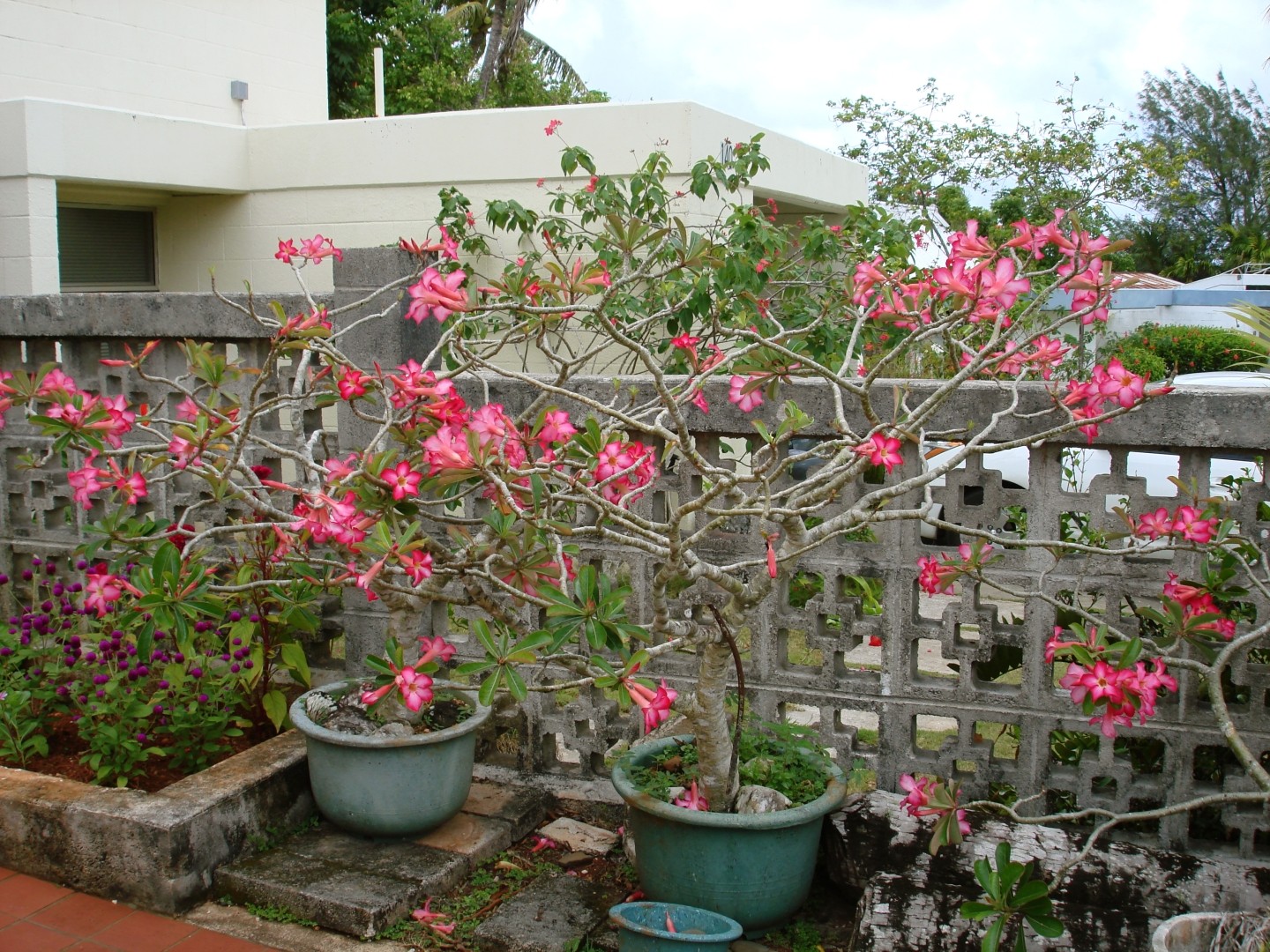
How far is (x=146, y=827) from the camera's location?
131 inches

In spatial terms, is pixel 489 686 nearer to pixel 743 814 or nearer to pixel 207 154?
pixel 743 814

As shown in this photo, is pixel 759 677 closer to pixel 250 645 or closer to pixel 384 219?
pixel 250 645

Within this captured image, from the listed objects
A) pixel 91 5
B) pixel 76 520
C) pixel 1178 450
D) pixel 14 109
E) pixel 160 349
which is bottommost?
pixel 76 520

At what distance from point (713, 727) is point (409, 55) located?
19.5 meters

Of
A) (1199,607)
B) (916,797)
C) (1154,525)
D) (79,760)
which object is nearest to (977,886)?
(916,797)

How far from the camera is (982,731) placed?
5.28 metres

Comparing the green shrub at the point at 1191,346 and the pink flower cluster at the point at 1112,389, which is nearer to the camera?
→ the pink flower cluster at the point at 1112,389

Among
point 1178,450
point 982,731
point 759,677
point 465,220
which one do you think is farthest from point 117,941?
point 465,220

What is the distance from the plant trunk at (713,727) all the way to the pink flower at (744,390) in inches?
24.6

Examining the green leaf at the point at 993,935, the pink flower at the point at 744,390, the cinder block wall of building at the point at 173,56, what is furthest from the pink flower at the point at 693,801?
the cinder block wall of building at the point at 173,56

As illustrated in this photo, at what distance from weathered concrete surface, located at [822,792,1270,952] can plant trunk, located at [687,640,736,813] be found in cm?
38

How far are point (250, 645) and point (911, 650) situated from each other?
2201 mm

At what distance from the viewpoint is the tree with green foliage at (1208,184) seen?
133ft

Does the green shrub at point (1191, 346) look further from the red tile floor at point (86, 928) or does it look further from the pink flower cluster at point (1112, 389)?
the red tile floor at point (86, 928)
